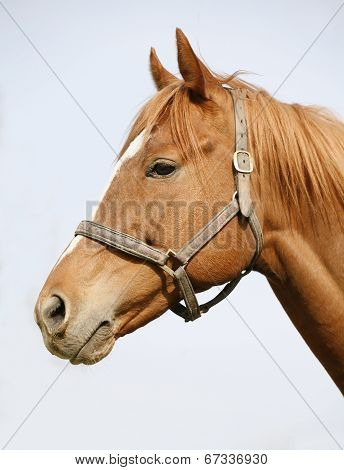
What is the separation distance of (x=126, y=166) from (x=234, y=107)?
81 cm

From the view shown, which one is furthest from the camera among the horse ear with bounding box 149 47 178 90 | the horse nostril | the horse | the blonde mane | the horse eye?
the horse ear with bounding box 149 47 178 90

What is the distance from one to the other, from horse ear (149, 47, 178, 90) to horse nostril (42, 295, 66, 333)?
189 cm

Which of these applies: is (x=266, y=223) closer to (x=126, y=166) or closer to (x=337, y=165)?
(x=337, y=165)

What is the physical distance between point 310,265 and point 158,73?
73.7 inches

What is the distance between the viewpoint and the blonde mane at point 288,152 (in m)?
3.42

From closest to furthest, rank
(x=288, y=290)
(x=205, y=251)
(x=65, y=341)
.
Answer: (x=65, y=341) < (x=205, y=251) < (x=288, y=290)

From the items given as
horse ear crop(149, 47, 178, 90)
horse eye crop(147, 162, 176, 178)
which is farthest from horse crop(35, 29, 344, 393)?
horse ear crop(149, 47, 178, 90)

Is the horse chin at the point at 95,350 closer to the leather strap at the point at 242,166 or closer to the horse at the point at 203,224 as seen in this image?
the horse at the point at 203,224

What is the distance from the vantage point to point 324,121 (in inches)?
143

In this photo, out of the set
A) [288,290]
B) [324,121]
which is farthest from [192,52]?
[288,290]

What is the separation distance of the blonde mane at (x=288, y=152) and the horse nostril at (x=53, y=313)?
3.88 feet

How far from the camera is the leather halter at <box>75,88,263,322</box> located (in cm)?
324

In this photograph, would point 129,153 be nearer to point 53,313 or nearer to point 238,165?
point 238,165

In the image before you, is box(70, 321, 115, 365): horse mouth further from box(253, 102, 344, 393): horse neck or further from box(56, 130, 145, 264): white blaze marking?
box(253, 102, 344, 393): horse neck
